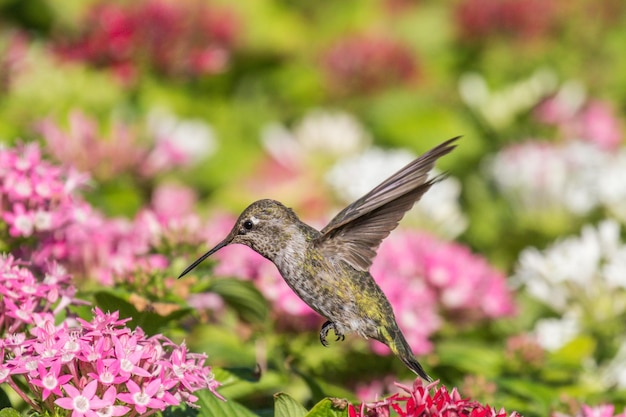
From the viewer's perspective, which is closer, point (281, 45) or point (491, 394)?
point (491, 394)

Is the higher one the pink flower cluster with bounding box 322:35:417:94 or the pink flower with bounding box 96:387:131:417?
the pink flower cluster with bounding box 322:35:417:94

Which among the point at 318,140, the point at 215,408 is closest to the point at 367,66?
the point at 318,140

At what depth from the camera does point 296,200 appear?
4055mm

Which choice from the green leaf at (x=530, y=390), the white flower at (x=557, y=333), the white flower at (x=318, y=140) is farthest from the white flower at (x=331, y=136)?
the green leaf at (x=530, y=390)

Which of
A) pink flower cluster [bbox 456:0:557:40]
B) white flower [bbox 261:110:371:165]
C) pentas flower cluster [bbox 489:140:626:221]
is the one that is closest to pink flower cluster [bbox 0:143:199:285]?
pentas flower cluster [bbox 489:140:626:221]

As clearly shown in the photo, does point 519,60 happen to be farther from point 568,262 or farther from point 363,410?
point 363,410

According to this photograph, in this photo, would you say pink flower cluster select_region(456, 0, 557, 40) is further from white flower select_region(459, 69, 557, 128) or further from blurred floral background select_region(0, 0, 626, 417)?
white flower select_region(459, 69, 557, 128)

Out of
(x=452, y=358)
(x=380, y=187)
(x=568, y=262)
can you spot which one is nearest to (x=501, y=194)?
(x=568, y=262)

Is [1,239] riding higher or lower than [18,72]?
lower

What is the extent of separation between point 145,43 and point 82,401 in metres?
2.65

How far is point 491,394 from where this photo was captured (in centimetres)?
227

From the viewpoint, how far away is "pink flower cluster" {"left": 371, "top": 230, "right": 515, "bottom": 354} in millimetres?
2549

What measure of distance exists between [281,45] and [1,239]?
453 centimetres

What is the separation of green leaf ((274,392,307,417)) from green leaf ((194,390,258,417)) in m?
0.16
